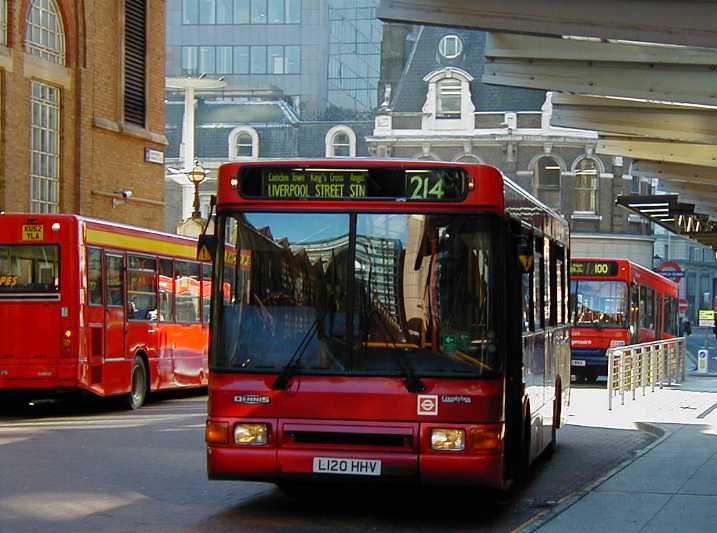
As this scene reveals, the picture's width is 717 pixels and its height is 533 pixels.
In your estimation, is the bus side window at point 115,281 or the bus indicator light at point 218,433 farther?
the bus side window at point 115,281

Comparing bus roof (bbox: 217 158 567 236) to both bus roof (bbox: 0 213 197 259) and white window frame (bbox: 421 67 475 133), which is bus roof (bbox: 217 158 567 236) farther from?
white window frame (bbox: 421 67 475 133)

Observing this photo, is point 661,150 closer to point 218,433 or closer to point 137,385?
point 137,385

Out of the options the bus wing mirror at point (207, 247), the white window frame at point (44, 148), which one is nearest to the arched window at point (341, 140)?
the white window frame at point (44, 148)

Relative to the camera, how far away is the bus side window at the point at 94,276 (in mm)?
21703

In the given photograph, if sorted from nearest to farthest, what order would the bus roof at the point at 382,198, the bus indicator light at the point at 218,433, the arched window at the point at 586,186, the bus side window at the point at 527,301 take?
the bus indicator light at the point at 218,433 < the bus roof at the point at 382,198 < the bus side window at the point at 527,301 < the arched window at the point at 586,186

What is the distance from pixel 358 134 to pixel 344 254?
226 ft

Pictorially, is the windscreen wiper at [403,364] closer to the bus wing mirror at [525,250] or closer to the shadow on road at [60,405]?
the bus wing mirror at [525,250]

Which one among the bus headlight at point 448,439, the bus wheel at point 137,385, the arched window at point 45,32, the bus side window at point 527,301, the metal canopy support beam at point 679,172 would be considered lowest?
the bus wheel at point 137,385

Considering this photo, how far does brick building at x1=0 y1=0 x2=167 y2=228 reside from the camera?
1190 inches

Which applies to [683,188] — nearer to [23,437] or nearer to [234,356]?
[23,437]

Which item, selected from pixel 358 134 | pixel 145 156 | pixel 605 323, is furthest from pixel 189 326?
pixel 358 134

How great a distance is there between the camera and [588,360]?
35906mm

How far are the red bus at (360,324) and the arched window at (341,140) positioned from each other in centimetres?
6758

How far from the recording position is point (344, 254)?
11.3 m
